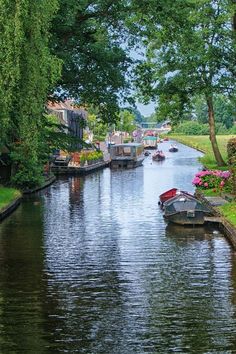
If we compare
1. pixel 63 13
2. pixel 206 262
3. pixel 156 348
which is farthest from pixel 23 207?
pixel 156 348

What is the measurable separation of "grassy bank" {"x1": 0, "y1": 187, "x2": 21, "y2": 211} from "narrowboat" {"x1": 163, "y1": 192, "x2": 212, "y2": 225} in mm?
8793

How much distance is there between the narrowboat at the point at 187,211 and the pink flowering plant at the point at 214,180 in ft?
27.6

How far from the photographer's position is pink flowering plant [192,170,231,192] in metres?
48.4

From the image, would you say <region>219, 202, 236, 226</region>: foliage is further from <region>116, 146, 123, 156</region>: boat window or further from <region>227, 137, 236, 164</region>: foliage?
<region>116, 146, 123, 156</region>: boat window

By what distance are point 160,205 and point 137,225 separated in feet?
31.2

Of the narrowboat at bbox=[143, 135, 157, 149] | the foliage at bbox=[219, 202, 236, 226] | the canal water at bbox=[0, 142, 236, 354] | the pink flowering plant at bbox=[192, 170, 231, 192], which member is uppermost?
the pink flowering plant at bbox=[192, 170, 231, 192]

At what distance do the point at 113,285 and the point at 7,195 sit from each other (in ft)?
80.0

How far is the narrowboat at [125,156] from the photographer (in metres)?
102

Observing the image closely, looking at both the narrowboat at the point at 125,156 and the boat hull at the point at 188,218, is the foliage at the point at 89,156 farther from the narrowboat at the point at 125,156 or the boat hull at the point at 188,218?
the boat hull at the point at 188,218

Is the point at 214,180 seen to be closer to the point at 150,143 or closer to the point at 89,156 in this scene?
the point at 89,156

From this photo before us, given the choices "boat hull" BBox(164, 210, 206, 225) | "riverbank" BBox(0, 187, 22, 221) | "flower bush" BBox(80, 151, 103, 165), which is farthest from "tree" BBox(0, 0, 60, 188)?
"flower bush" BBox(80, 151, 103, 165)

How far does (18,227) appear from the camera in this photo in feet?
127

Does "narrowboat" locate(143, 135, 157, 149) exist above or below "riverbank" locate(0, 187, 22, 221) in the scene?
below

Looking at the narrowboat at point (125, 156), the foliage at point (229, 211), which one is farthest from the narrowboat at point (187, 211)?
the narrowboat at point (125, 156)
